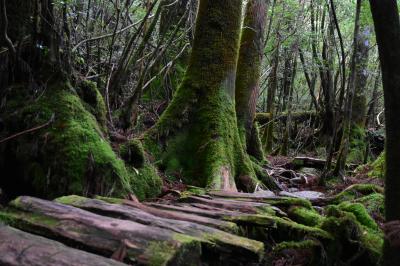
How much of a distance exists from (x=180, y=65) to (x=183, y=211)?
26.6 ft

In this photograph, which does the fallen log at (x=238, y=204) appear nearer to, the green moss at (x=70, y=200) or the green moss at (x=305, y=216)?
the green moss at (x=305, y=216)

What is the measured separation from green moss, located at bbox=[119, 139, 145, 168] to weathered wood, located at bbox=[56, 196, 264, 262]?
1710mm

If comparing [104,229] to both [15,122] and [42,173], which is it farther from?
[15,122]

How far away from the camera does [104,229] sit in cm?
267

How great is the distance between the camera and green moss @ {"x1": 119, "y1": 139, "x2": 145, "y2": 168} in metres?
4.99

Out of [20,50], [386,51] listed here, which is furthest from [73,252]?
[20,50]

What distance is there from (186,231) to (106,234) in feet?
2.03

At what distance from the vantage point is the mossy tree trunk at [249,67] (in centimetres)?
850

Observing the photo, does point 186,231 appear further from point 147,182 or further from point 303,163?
point 303,163

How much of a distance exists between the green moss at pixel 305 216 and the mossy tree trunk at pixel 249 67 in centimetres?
322

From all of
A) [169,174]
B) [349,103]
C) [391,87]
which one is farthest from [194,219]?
[349,103]

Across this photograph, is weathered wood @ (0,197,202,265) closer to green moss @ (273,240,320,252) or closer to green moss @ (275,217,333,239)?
green moss @ (273,240,320,252)

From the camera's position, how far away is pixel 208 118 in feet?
21.1

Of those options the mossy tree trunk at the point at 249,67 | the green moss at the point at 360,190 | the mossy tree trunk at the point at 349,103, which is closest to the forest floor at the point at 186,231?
the green moss at the point at 360,190
